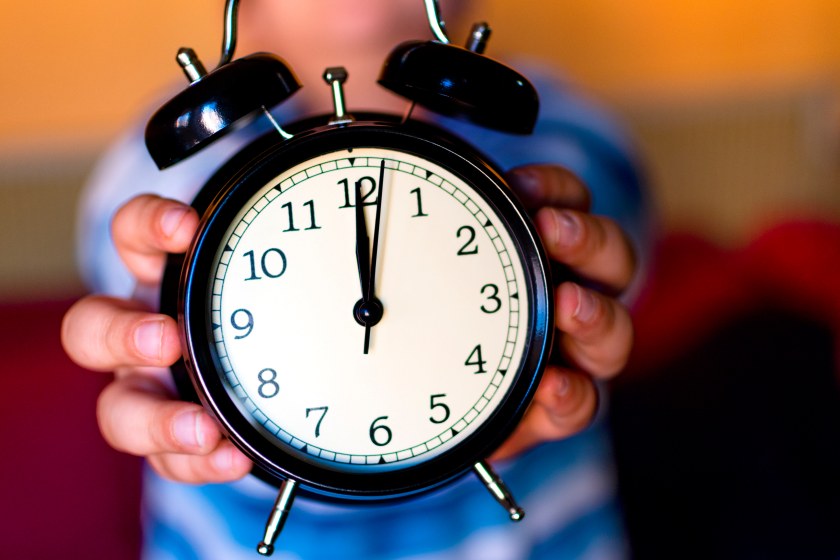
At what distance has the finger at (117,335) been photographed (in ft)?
1.82

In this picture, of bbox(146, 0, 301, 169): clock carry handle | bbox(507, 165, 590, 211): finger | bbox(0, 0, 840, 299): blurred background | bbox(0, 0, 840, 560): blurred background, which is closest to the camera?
bbox(146, 0, 301, 169): clock carry handle

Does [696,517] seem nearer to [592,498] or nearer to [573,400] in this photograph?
[592,498]

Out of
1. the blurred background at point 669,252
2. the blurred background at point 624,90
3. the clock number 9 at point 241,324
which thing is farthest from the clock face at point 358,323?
the blurred background at point 624,90

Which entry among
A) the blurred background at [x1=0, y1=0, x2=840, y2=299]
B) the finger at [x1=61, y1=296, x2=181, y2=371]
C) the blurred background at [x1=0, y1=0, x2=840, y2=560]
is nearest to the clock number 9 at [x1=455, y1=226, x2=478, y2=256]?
the finger at [x1=61, y1=296, x2=181, y2=371]

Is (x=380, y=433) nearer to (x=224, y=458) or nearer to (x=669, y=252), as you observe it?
(x=224, y=458)

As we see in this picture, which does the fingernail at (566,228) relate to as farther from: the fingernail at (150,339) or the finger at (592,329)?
the fingernail at (150,339)

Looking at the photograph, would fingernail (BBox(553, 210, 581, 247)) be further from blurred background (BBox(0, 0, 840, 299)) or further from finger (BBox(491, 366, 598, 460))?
blurred background (BBox(0, 0, 840, 299))

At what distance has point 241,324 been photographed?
1.76ft

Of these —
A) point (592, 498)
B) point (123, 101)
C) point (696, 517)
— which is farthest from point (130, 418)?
point (123, 101)

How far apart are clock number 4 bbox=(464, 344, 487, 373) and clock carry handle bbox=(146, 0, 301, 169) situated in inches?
7.9

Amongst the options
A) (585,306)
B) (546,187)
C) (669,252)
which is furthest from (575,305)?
(669,252)

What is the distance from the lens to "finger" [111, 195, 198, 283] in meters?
0.56

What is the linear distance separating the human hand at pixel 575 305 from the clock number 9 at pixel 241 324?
0.22 metres

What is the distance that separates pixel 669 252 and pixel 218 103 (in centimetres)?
150
